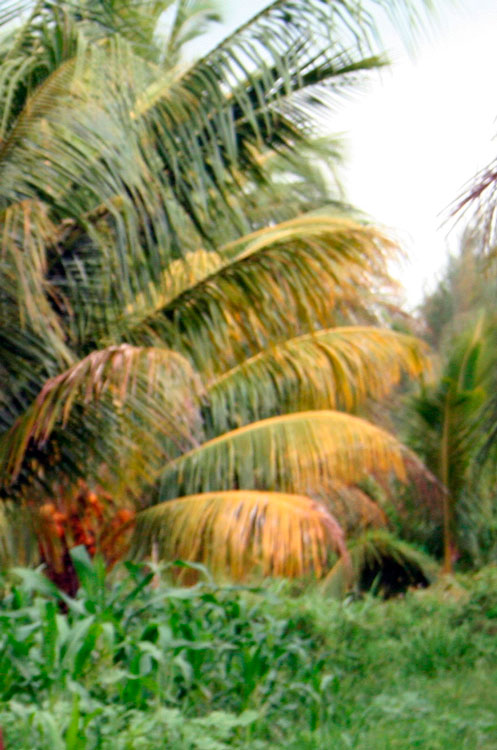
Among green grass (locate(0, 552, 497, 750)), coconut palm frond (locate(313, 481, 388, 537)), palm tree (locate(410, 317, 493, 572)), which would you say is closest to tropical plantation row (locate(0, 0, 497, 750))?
green grass (locate(0, 552, 497, 750))

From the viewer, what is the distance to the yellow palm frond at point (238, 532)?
300 inches

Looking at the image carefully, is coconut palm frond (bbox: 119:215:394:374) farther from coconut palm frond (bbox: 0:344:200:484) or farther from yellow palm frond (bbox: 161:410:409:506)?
yellow palm frond (bbox: 161:410:409:506)

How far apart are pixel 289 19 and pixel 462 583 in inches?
211

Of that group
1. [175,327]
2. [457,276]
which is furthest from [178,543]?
[457,276]

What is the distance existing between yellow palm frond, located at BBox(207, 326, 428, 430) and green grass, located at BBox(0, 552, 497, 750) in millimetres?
2411

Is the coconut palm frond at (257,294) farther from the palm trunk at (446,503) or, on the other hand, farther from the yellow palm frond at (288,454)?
the palm trunk at (446,503)

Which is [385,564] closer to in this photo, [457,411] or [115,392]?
[457,411]

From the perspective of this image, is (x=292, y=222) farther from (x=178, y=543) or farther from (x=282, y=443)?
(x=178, y=543)

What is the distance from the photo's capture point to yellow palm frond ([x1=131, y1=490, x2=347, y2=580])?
763 cm

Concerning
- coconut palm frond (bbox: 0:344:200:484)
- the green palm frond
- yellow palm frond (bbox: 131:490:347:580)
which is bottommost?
the green palm frond

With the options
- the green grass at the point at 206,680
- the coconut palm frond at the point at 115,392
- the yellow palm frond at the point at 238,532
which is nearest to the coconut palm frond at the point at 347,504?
the yellow palm frond at the point at 238,532

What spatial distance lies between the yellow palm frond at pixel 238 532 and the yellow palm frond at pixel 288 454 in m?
0.39

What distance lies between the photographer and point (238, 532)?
25.0ft

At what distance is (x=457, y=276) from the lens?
1806 cm
